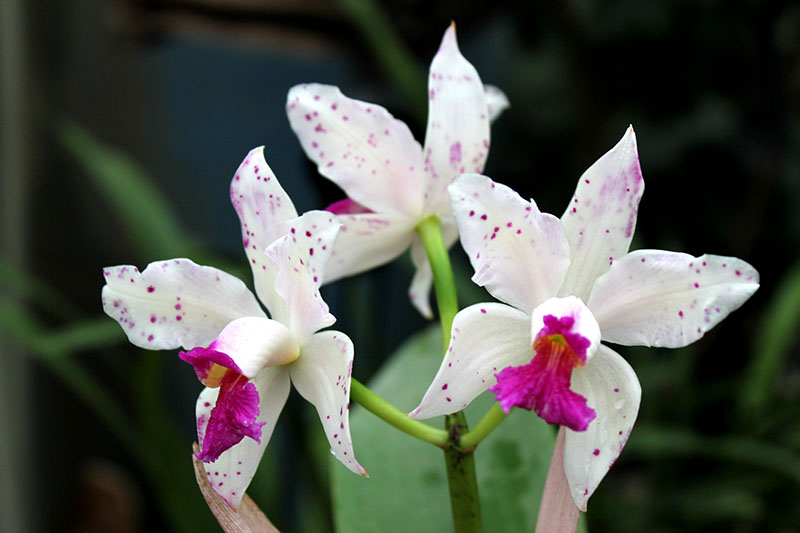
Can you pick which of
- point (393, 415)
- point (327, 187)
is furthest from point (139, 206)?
point (393, 415)

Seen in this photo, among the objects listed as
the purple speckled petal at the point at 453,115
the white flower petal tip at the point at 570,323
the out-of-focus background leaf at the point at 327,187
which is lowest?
the out-of-focus background leaf at the point at 327,187

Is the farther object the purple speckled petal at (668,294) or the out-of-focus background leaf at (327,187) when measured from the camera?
the out-of-focus background leaf at (327,187)

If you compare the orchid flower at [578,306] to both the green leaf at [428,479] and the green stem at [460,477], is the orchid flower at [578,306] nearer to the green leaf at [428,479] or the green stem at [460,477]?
Result: the green stem at [460,477]

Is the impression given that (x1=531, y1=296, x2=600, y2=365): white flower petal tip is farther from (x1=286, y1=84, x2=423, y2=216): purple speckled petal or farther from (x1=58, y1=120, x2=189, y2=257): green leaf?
(x1=58, y1=120, x2=189, y2=257): green leaf

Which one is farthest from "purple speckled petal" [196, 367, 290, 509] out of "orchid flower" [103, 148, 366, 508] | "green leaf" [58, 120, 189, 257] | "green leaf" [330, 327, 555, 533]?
"green leaf" [58, 120, 189, 257]

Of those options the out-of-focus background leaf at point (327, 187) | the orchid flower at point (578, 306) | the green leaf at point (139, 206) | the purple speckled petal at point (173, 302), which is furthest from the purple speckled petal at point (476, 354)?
the green leaf at point (139, 206)

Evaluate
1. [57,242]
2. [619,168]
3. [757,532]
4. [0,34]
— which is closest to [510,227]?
[619,168]

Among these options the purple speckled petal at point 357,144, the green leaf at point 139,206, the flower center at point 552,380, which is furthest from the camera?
the green leaf at point 139,206
